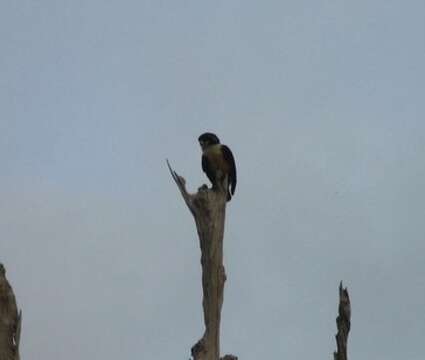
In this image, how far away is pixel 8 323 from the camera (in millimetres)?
17906

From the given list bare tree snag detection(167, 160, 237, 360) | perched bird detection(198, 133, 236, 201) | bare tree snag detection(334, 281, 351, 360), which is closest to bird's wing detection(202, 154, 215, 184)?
perched bird detection(198, 133, 236, 201)

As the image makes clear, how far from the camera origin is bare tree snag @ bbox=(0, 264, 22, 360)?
58.5ft

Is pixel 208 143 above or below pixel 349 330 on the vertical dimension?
above

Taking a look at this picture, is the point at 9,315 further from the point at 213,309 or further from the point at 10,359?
the point at 213,309

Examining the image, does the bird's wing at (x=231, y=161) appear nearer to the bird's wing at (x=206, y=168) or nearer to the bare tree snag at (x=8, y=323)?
the bird's wing at (x=206, y=168)

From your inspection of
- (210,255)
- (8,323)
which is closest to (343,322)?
(210,255)

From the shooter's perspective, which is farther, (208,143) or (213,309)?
(208,143)

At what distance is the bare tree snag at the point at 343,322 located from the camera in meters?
17.4

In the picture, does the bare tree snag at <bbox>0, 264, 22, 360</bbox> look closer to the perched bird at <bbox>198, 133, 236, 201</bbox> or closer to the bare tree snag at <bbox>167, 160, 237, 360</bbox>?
the bare tree snag at <bbox>167, 160, 237, 360</bbox>

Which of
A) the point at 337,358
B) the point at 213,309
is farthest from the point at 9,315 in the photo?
the point at 337,358

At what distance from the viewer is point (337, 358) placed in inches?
682

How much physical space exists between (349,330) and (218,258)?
72.8 inches

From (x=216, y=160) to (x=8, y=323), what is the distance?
4.37 meters

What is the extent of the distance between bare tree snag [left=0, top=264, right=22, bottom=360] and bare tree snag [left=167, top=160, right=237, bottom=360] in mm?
2192
